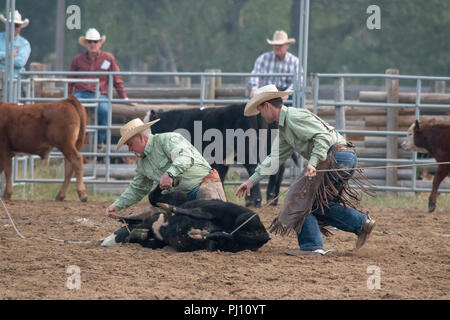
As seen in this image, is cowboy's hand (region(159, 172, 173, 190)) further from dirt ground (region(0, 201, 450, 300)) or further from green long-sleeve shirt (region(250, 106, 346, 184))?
green long-sleeve shirt (region(250, 106, 346, 184))

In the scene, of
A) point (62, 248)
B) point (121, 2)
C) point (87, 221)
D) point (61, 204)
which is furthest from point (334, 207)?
point (121, 2)

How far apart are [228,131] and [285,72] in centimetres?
185

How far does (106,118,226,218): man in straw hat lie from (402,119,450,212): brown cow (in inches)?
140

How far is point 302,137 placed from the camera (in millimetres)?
5156

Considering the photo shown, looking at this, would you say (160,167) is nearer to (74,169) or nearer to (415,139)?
(74,169)

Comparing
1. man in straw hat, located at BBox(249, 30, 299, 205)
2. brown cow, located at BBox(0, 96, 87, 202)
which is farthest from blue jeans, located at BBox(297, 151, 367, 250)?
man in straw hat, located at BBox(249, 30, 299, 205)

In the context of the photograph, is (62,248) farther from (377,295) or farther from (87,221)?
(377,295)

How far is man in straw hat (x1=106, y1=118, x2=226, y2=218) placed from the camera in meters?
5.59

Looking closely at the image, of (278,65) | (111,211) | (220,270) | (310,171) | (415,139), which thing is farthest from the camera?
(278,65)

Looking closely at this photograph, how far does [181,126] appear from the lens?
27.5ft

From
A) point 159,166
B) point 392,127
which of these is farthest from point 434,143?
point 159,166

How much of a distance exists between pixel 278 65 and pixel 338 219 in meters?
4.76

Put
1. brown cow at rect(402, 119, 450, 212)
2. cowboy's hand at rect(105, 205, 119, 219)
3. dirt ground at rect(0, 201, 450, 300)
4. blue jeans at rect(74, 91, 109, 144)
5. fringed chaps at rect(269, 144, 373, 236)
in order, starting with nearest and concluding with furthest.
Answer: dirt ground at rect(0, 201, 450, 300) → fringed chaps at rect(269, 144, 373, 236) → cowboy's hand at rect(105, 205, 119, 219) → brown cow at rect(402, 119, 450, 212) → blue jeans at rect(74, 91, 109, 144)

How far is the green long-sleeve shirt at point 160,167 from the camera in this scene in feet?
18.5
